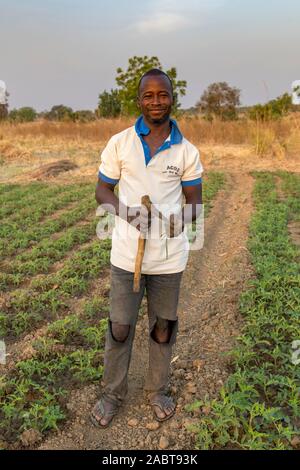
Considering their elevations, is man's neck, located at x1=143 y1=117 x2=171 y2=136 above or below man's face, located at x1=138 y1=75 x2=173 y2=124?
below

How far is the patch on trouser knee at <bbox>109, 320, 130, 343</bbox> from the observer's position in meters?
2.54

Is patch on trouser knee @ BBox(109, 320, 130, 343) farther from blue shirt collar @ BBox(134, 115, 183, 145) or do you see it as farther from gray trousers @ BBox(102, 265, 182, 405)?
blue shirt collar @ BBox(134, 115, 183, 145)

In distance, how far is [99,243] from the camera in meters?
5.74

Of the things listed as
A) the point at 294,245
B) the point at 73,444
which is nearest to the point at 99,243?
the point at 294,245

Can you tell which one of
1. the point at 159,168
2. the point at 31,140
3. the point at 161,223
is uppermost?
the point at 159,168

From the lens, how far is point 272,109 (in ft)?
60.9

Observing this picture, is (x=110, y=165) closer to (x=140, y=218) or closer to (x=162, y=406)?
(x=140, y=218)

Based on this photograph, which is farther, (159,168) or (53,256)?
(53,256)

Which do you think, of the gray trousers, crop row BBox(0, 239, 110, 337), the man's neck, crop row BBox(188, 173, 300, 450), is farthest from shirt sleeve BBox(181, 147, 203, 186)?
crop row BBox(0, 239, 110, 337)

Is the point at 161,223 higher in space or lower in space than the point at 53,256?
higher

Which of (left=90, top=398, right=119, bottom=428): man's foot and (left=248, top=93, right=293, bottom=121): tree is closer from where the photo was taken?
(left=90, top=398, right=119, bottom=428): man's foot
